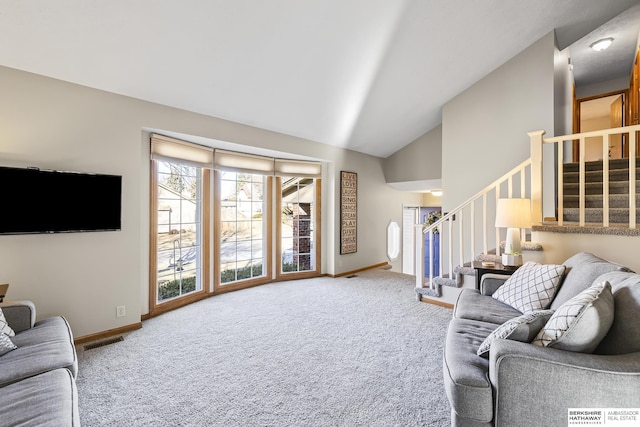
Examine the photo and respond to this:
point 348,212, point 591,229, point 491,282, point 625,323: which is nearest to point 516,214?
point 591,229

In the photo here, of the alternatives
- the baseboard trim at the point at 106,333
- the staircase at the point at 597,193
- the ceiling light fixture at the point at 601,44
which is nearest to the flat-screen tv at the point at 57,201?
the baseboard trim at the point at 106,333

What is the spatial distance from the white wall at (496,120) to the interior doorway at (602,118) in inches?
95.1

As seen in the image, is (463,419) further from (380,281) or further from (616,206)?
(380,281)

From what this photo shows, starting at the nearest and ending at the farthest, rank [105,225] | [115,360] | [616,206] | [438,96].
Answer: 1. [115,360]
2. [105,225]
3. [616,206]
4. [438,96]

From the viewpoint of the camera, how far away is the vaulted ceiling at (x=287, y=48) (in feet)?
7.09

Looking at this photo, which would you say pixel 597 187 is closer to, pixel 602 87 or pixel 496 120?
pixel 496 120

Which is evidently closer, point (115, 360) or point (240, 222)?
point (115, 360)

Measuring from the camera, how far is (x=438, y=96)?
13.8 feet

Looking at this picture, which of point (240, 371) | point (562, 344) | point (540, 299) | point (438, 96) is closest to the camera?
point (562, 344)

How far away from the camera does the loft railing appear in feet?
8.37

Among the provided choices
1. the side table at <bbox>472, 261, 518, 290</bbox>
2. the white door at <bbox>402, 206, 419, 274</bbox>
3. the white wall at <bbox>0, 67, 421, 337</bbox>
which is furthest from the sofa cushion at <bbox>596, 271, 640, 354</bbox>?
the white door at <bbox>402, 206, 419, 274</bbox>

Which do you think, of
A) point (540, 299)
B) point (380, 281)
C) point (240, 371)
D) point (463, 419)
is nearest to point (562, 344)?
point (463, 419)

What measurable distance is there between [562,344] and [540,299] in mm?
916

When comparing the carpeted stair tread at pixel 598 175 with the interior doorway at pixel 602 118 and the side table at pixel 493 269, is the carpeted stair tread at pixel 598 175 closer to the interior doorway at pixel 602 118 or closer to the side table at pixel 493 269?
the side table at pixel 493 269
